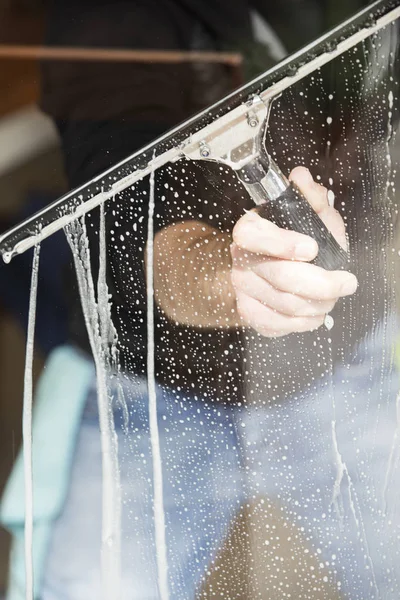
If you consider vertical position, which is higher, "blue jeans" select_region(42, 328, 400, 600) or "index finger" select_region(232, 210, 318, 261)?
"index finger" select_region(232, 210, 318, 261)

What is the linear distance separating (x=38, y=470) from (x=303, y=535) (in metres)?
0.26

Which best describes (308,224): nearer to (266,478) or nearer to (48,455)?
(266,478)

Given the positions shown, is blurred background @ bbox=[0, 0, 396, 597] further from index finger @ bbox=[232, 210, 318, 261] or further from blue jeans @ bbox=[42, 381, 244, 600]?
index finger @ bbox=[232, 210, 318, 261]

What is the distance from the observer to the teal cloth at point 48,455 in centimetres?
54

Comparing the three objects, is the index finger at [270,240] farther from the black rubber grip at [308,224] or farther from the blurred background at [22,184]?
the blurred background at [22,184]

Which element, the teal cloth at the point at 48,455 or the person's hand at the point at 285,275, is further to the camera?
the teal cloth at the point at 48,455

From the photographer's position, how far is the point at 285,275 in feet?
1.42

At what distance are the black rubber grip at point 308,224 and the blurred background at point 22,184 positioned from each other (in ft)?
0.65

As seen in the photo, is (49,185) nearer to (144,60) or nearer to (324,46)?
(144,60)

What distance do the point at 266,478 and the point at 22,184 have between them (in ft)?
1.09

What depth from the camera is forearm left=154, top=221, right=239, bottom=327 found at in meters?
0.46

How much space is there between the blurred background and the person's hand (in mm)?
168

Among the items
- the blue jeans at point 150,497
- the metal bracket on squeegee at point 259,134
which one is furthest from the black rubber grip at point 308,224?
the blue jeans at point 150,497

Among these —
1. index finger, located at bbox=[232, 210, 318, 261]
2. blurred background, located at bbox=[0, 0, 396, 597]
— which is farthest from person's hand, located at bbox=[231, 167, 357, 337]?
blurred background, located at bbox=[0, 0, 396, 597]
